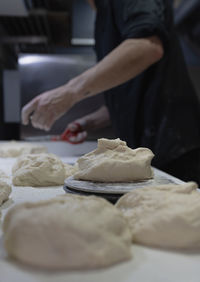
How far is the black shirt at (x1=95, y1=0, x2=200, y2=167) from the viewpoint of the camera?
5.44 ft

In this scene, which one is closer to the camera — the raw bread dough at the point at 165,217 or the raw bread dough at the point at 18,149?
the raw bread dough at the point at 165,217

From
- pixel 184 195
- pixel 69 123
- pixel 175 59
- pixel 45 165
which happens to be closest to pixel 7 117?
pixel 69 123

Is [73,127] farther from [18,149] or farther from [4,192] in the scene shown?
[4,192]

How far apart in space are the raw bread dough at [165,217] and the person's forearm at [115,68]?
39.2 inches

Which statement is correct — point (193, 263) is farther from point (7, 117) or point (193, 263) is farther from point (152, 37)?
point (7, 117)

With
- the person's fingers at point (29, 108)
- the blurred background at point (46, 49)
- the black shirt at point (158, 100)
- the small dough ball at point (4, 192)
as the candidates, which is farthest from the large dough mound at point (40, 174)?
the black shirt at point (158, 100)

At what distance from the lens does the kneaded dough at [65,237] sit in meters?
0.44

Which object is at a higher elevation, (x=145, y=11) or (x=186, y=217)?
(x=145, y=11)

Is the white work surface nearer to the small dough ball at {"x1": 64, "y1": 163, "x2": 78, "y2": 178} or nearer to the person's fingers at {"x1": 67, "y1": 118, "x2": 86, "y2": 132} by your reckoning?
the small dough ball at {"x1": 64, "y1": 163, "x2": 78, "y2": 178}

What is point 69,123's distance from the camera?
1.80 m

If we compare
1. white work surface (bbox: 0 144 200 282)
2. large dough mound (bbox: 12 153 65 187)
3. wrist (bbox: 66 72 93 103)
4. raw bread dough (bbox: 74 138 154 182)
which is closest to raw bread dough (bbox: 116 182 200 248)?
white work surface (bbox: 0 144 200 282)

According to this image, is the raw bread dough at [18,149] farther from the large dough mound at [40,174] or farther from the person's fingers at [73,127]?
the large dough mound at [40,174]

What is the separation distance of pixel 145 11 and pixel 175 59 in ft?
1.39

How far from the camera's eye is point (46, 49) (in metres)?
3.42
